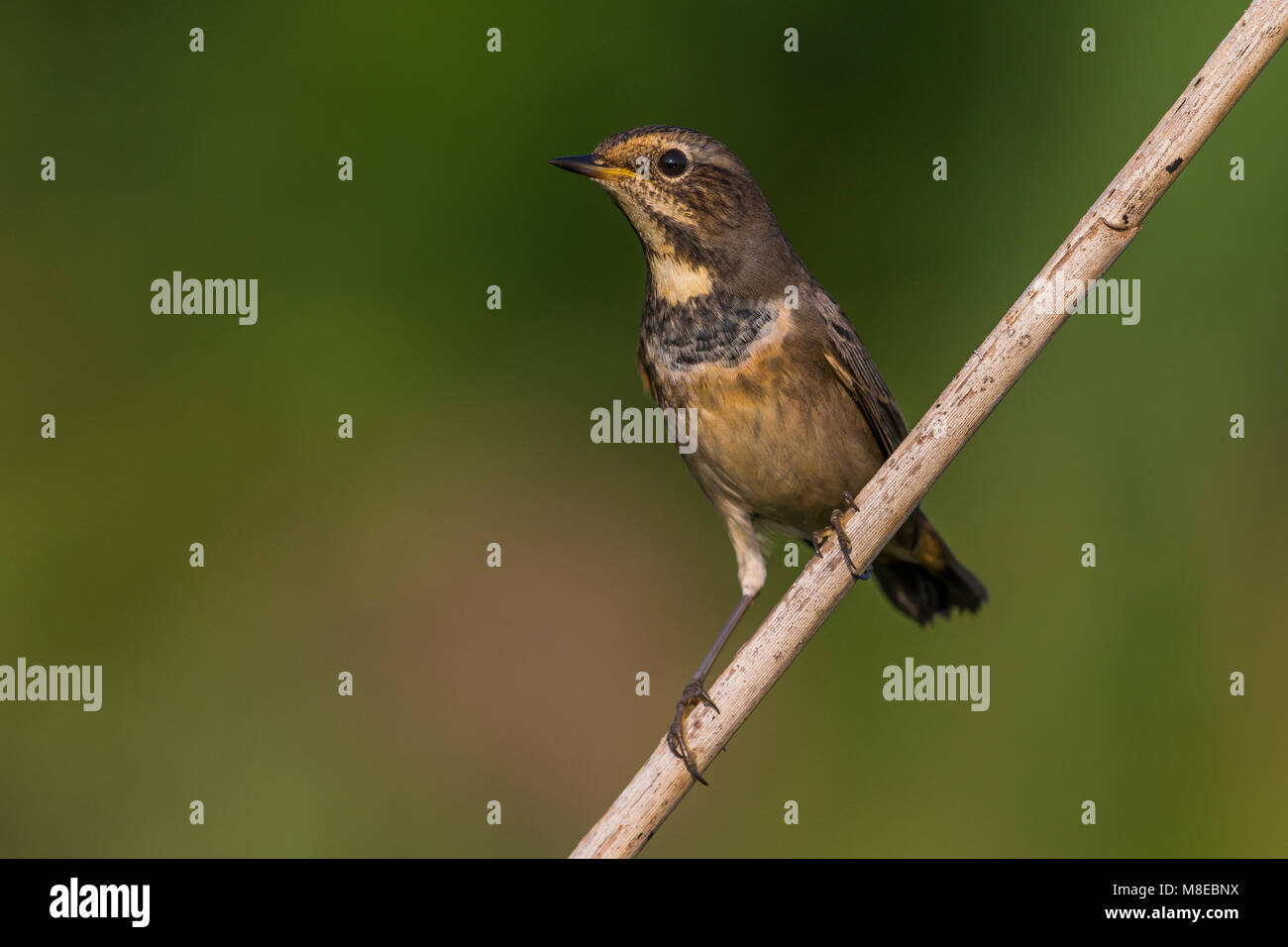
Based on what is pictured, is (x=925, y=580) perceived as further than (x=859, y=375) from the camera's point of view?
Yes

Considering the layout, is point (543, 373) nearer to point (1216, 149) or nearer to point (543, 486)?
point (543, 486)

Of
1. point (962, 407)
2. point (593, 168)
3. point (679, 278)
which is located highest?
point (593, 168)

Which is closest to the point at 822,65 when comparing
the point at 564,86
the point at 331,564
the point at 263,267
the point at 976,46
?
the point at 976,46

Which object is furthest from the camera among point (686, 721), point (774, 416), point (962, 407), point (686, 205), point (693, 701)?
point (774, 416)

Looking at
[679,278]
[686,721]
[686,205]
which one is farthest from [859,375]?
[686,721]

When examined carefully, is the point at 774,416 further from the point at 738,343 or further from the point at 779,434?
the point at 738,343

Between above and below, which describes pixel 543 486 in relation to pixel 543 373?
below

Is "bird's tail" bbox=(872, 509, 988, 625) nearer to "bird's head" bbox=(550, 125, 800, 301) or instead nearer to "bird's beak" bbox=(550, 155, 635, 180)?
"bird's head" bbox=(550, 125, 800, 301)
